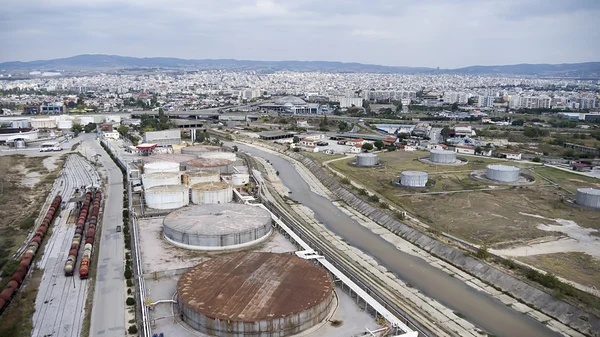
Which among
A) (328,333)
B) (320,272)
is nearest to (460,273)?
(320,272)

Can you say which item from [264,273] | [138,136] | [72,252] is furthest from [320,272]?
[138,136]

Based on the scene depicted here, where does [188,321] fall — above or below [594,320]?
above

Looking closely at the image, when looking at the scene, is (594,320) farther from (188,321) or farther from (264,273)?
(188,321)

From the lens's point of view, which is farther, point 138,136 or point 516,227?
point 138,136

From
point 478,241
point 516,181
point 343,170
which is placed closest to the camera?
point 478,241

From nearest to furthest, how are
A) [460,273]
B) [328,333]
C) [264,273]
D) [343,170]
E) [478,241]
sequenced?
[328,333], [264,273], [460,273], [478,241], [343,170]

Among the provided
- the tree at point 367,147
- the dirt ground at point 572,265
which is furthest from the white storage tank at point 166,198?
the tree at point 367,147

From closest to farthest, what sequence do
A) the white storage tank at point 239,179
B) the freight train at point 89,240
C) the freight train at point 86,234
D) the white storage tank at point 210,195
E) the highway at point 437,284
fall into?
the highway at point 437,284 → the freight train at point 89,240 → the freight train at point 86,234 → the white storage tank at point 210,195 → the white storage tank at point 239,179

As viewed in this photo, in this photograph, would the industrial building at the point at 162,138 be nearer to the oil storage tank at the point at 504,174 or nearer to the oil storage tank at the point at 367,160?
the oil storage tank at the point at 367,160
